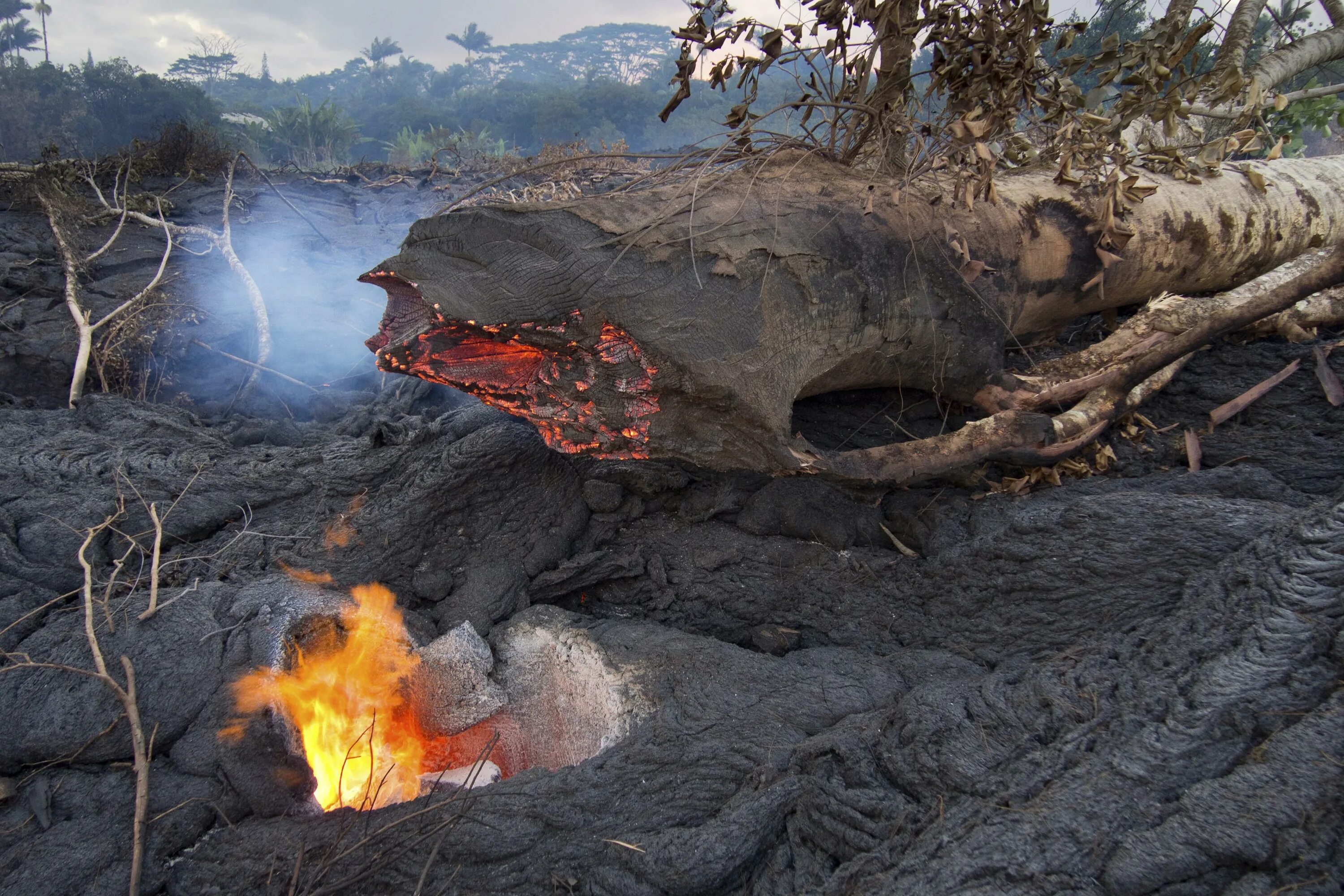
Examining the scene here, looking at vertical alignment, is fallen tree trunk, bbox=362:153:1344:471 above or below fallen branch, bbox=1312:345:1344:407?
above

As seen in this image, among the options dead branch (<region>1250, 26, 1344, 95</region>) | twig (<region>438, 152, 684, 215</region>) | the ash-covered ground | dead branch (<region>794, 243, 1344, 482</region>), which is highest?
dead branch (<region>1250, 26, 1344, 95</region>)

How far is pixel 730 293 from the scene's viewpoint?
2375 mm

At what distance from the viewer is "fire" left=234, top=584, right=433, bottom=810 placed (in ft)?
9.21

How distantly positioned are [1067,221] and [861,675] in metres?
2.09

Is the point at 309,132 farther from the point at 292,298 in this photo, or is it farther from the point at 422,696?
the point at 422,696

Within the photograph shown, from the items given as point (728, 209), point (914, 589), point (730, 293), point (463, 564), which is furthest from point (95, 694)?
point (914, 589)

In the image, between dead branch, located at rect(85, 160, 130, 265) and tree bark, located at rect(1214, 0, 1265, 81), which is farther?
dead branch, located at rect(85, 160, 130, 265)

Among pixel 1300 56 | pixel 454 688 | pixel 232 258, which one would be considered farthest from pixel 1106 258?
pixel 232 258

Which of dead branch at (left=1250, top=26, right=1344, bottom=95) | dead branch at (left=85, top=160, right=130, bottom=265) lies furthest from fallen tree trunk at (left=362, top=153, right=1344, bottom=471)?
dead branch at (left=85, top=160, right=130, bottom=265)

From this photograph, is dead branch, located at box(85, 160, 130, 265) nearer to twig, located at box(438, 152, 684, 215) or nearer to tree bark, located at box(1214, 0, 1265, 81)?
twig, located at box(438, 152, 684, 215)

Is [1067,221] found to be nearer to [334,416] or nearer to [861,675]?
[861,675]

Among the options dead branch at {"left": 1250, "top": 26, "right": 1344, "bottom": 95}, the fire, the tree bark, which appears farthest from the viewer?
dead branch at {"left": 1250, "top": 26, "right": 1344, "bottom": 95}

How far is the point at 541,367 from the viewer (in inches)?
101

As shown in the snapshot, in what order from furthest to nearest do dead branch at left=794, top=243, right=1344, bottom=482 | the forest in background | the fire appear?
the forest in background → the fire → dead branch at left=794, top=243, right=1344, bottom=482
